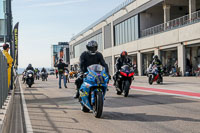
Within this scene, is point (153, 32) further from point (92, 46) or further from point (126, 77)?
point (92, 46)

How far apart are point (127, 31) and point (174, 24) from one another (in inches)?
534

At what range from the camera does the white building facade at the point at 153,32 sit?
29516 millimetres

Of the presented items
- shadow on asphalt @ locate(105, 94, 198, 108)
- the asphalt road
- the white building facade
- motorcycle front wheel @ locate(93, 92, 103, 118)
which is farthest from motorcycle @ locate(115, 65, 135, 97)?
the white building facade

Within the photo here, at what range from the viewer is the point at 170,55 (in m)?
34.2

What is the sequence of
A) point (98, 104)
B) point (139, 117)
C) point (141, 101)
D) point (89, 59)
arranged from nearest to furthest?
point (98, 104) < point (139, 117) < point (89, 59) < point (141, 101)

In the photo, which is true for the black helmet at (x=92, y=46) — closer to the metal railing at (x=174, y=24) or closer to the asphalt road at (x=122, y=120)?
the asphalt road at (x=122, y=120)

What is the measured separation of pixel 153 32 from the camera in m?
37.1

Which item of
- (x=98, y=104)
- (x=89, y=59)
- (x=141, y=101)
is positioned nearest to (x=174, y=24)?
(x=141, y=101)

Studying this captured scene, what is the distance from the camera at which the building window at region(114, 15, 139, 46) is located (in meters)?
42.4

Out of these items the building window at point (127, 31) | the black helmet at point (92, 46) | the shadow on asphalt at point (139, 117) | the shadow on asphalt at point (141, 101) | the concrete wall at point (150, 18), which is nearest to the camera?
the shadow on asphalt at point (139, 117)

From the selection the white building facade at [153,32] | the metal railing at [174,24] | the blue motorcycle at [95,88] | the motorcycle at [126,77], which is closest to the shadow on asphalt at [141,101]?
the motorcycle at [126,77]

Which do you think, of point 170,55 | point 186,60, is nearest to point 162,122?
point 186,60

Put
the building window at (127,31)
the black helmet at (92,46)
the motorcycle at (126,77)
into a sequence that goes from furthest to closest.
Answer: the building window at (127,31) → the motorcycle at (126,77) → the black helmet at (92,46)

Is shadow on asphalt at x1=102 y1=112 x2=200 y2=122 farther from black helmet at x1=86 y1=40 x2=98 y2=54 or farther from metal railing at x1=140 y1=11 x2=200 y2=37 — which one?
metal railing at x1=140 y1=11 x2=200 y2=37
